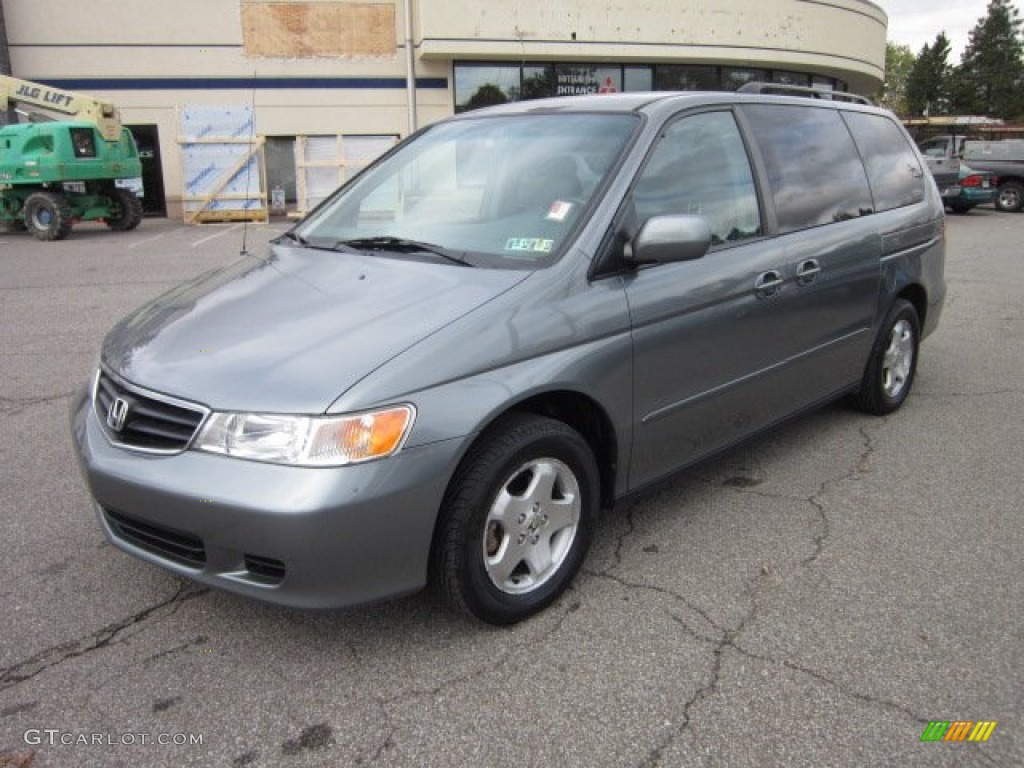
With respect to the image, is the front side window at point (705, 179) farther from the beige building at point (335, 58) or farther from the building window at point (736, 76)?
the building window at point (736, 76)

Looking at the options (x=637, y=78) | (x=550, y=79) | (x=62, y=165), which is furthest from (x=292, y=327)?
(x=637, y=78)

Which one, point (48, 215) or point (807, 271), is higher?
point (807, 271)

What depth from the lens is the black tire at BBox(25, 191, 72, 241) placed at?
51.8 ft

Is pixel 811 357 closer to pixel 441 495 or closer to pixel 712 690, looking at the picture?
pixel 712 690

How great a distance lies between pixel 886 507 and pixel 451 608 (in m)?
2.18

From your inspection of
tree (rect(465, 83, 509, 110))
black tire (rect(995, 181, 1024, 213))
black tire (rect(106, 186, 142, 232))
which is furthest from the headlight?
black tire (rect(995, 181, 1024, 213))

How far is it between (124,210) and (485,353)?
1740cm

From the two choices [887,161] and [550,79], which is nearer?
[887,161]

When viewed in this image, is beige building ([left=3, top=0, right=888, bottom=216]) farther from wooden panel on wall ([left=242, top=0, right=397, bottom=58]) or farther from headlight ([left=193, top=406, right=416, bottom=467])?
headlight ([left=193, top=406, right=416, bottom=467])

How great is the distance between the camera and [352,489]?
2377 mm

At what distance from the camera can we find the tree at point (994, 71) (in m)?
71.6

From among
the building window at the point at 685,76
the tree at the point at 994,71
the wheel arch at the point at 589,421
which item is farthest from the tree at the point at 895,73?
the wheel arch at the point at 589,421

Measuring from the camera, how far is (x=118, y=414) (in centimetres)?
273

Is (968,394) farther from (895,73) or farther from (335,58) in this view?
(895,73)
